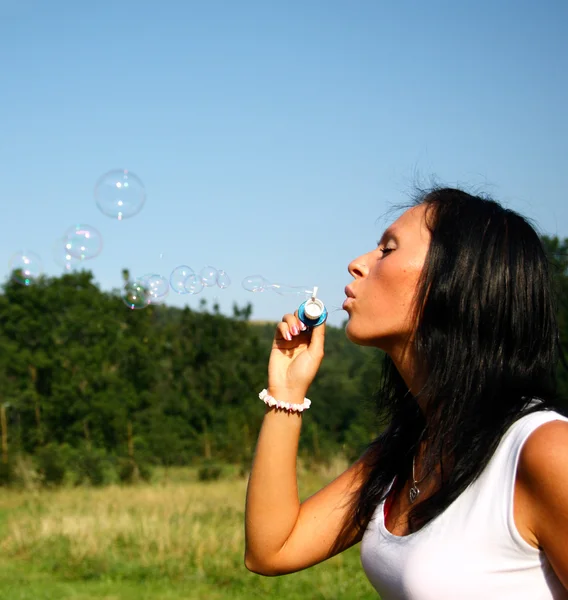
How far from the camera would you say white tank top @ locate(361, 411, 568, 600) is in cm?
126

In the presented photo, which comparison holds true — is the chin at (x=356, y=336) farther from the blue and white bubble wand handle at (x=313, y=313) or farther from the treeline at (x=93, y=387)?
the treeline at (x=93, y=387)

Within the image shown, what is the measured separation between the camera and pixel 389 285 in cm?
159

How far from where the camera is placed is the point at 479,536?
128cm

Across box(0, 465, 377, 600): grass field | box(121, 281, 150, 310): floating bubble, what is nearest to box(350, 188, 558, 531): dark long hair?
box(121, 281, 150, 310): floating bubble

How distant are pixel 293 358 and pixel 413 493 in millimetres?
490

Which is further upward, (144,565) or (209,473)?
(144,565)

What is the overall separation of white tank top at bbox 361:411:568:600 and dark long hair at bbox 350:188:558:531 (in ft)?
0.10

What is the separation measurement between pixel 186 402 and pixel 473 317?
21.8 metres

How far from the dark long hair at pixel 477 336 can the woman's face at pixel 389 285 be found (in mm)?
27

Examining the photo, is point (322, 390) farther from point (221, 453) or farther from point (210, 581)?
point (210, 581)

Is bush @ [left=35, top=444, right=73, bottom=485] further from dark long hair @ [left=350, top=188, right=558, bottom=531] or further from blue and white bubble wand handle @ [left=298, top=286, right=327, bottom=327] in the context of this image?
dark long hair @ [left=350, top=188, right=558, bottom=531]

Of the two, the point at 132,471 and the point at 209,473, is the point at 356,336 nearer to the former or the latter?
the point at 209,473

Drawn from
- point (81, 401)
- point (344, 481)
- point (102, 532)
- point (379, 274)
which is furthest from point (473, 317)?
point (81, 401)

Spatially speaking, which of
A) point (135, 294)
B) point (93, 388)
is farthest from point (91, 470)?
point (135, 294)
